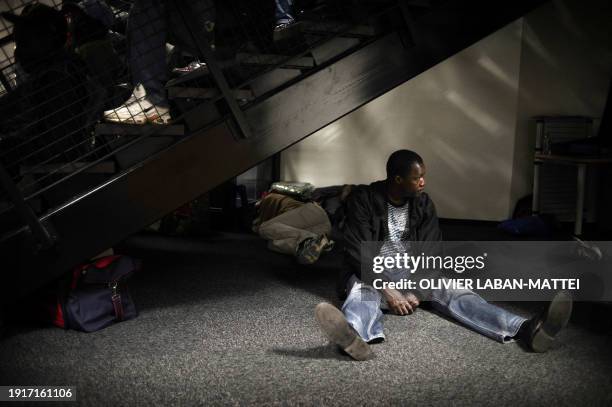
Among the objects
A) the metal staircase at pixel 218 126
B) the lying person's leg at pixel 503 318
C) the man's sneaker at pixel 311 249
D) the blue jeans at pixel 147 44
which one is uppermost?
the blue jeans at pixel 147 44

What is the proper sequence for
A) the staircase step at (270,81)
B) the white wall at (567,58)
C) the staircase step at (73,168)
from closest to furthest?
the staircase step at (73,168) → the staircase step at (270,81) → the white wall at (567,58)

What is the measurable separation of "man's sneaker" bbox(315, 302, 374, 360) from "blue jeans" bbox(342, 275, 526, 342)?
6.4 inches

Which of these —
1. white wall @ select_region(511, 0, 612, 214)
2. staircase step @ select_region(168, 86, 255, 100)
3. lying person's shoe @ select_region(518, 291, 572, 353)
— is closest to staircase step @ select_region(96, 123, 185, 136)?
staircase step @ select_region(168, 86, 255, 100)

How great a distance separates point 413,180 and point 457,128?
2.71m

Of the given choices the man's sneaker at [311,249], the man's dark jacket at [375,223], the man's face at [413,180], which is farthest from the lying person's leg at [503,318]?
the man's sneaker at [311,249]

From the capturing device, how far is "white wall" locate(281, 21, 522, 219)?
5184mm

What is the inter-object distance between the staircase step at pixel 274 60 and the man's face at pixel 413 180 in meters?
0.70

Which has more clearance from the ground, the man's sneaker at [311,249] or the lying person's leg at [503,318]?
the man's sneaker at [311,249]

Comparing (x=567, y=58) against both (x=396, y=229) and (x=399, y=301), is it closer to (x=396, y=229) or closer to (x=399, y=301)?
(x=396, y=229)

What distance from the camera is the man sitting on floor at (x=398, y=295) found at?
2334mm

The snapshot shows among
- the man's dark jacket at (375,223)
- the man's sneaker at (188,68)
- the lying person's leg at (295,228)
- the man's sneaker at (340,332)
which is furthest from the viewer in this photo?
the lying person's leg at (295,228)

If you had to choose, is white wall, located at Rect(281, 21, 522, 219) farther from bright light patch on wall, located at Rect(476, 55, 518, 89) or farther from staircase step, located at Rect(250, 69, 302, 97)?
staircase step, located at Rect(250, 69, 302, 97)

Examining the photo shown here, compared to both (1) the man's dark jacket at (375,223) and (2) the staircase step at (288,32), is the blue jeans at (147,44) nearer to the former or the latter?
(2) the staircase step at (288,32)

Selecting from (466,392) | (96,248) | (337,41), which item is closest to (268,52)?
(337,41)
